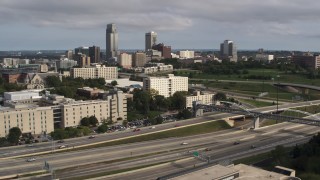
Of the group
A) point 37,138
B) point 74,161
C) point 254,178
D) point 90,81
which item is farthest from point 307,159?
point 90,81

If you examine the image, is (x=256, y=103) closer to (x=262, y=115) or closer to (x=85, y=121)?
(x=262, y=115)

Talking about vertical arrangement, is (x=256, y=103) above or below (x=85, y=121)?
above

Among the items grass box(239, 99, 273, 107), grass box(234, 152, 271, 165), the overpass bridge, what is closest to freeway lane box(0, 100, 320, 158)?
the overpass bridge

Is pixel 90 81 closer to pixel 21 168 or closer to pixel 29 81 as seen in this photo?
pixel 29 81

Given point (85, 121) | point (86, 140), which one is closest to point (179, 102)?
point (85, 121)

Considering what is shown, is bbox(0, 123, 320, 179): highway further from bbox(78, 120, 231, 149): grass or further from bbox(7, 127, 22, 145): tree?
bbox(7, 127, 22, 145): tree
